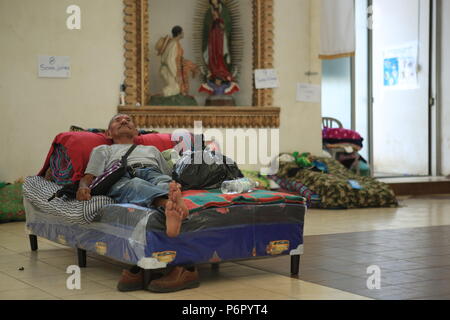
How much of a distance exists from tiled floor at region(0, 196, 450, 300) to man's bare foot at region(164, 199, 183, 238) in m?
0.34

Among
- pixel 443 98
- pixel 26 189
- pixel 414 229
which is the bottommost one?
pixel 414 229

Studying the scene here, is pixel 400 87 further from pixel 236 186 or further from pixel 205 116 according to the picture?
pixel 236 186

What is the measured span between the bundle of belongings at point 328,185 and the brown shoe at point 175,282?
4.19 meters

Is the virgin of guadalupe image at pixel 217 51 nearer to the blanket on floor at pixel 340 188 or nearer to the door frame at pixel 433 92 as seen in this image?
the blanket on floor at pixel 340 188

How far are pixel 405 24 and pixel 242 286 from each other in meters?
8.00

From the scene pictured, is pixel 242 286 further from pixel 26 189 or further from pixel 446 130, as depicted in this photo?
pixel 446 130

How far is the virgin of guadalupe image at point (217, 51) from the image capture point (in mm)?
8414

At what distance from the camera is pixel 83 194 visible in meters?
4.32

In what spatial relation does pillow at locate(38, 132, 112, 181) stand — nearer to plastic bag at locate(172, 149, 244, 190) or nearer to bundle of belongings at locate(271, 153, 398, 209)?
plastic bag at locate(172, 149, 244, 190)

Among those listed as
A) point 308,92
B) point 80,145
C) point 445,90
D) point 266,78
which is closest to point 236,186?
point 80,145

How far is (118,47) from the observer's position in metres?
7.52

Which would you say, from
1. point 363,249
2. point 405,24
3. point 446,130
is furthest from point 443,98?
point 363,249

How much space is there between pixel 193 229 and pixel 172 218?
0.21 metres

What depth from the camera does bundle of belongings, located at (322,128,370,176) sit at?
9141 mm
